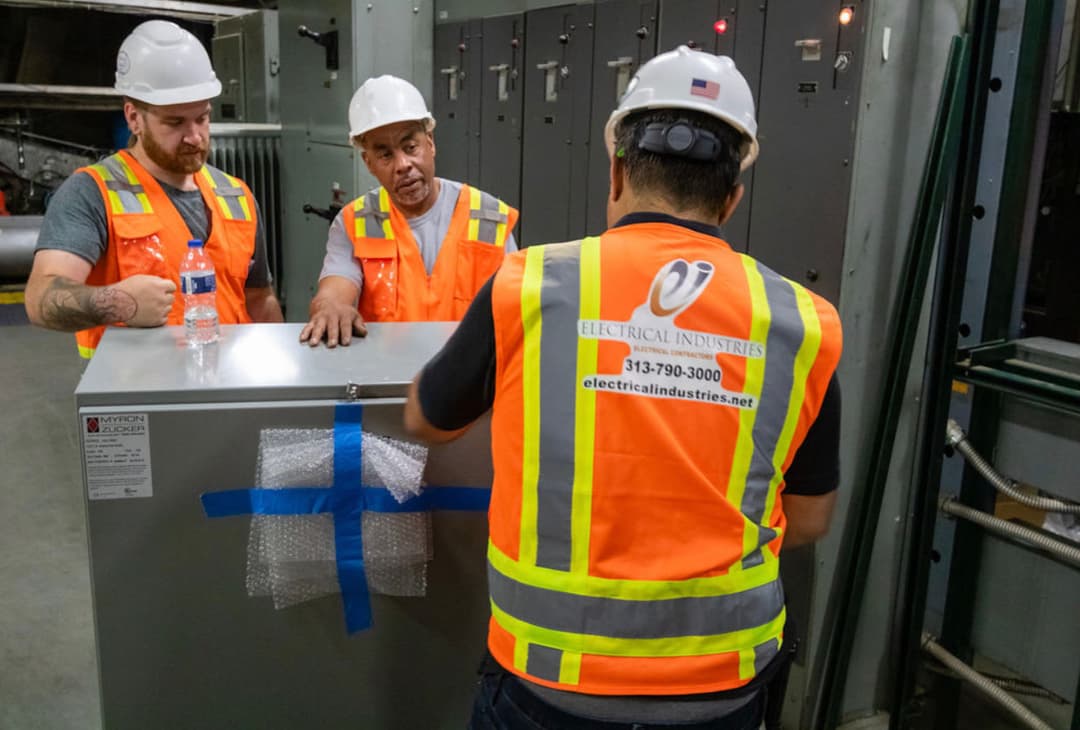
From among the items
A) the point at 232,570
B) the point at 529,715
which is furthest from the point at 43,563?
the point at 529,715

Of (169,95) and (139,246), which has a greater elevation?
(169,95)

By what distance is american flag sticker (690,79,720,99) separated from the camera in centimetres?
115

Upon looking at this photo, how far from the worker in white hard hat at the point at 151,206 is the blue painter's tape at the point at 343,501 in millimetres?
655

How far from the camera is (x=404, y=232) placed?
230 cm

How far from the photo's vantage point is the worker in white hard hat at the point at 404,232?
2.25 metres

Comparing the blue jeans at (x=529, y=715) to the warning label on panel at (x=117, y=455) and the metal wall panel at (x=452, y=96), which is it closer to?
the warning label on panel at (x=117, y=455)

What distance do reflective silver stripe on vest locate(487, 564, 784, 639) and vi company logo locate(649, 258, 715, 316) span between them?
35cm

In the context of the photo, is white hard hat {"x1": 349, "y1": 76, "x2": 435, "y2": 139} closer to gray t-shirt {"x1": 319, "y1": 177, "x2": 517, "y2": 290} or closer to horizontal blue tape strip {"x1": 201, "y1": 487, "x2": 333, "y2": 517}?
gray t-shirt {"x1": 319, "y1": 177, "x2": 517, "y2": 290}

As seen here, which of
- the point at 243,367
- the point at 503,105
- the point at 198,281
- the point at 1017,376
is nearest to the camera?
the point at 243,367

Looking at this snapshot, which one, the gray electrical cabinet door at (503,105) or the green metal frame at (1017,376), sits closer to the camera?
the green metal frame at (1017,376)

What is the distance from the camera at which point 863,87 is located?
2141 mm

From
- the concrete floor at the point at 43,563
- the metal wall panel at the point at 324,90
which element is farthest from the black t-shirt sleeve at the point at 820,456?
the metal wall panel at the point at 324,90

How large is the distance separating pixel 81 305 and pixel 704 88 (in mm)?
1282

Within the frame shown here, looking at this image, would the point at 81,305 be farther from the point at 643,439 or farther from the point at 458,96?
the point at 458,96
